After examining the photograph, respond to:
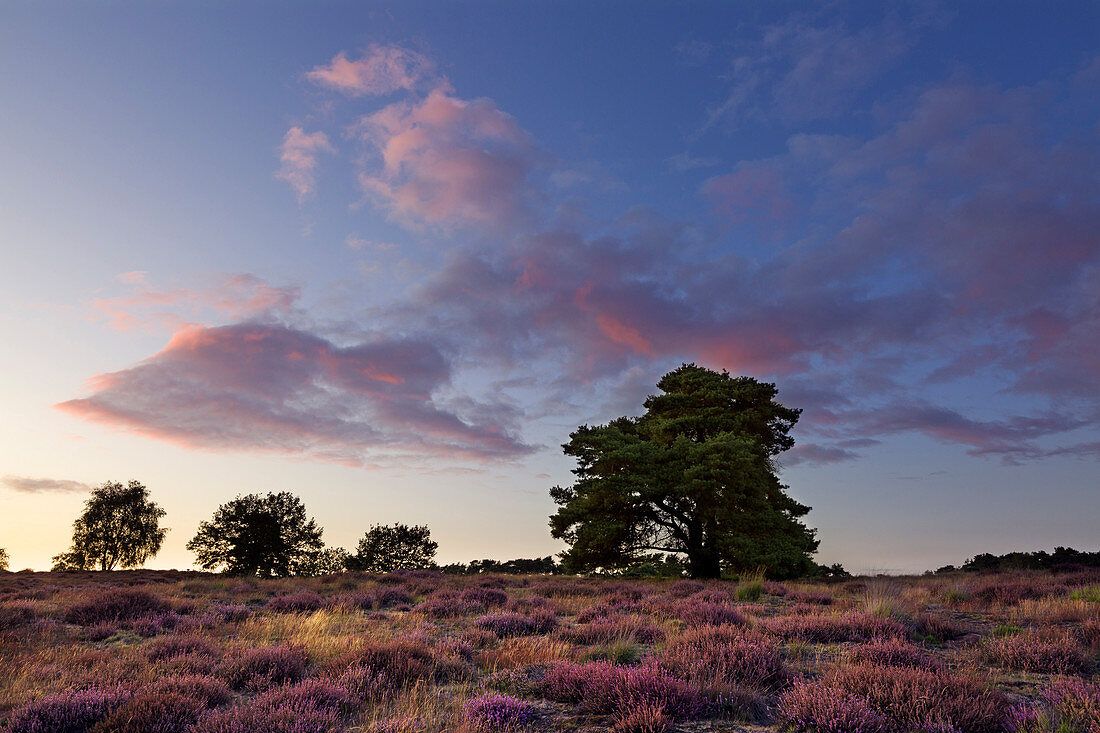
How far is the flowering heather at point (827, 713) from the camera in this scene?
4.92m

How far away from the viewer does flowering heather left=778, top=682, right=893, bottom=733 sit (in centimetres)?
492

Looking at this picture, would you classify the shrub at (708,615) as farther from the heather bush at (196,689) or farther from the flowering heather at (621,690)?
the heather bush at (196,689)

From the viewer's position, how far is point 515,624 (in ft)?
36.5

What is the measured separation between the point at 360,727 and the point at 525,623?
6078mm

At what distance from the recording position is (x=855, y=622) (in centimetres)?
956

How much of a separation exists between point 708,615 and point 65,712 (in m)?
9.79

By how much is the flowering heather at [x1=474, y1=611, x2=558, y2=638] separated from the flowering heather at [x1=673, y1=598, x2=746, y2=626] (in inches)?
104

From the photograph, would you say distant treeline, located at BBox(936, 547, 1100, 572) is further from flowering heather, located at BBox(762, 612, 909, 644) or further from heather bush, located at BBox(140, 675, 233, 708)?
heather bush, located at BBox(140, 675, 233, 708)

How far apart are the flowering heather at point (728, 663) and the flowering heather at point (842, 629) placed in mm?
1756

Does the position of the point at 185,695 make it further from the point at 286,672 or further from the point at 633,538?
the point at 633,538

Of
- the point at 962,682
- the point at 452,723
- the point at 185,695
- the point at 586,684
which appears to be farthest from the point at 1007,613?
the point at 185,695

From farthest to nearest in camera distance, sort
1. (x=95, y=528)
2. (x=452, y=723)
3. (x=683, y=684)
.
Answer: (x=95, y=528) < (x=683, y=684) < (x=452, y=723)

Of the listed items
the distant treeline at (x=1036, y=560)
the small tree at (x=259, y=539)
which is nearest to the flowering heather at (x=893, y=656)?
the distant treeline at (x=1036, y=560)

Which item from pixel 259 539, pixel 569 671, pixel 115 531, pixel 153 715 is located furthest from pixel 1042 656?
pixel 115 531
